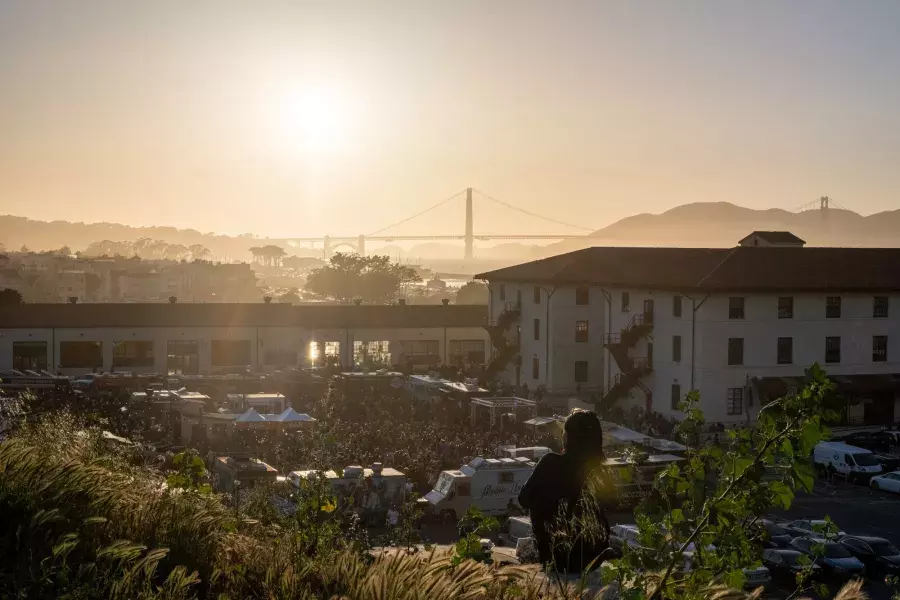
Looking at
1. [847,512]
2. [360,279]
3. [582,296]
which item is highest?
[360,279]

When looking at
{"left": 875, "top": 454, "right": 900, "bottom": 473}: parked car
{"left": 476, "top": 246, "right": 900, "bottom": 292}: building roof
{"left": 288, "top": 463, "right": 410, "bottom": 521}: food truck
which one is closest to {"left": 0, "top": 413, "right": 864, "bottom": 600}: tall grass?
{"left": 288, "top": 463, "right": 410, "bottom": 521}: food truck

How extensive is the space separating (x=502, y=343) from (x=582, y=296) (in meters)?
5.54

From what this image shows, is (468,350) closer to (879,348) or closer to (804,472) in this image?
(879,348)

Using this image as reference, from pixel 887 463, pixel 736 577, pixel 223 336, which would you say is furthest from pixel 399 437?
pixel 736 577

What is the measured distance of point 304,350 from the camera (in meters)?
50.2

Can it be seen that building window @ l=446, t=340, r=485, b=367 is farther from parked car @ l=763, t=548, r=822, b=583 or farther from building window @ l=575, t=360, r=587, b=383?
parked car @ l=763, t=548, r=822, b=583

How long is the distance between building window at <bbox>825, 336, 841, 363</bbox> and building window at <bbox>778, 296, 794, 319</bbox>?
1936 mm

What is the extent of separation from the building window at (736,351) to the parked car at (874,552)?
586 inches

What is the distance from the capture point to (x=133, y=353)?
47500 millimetres

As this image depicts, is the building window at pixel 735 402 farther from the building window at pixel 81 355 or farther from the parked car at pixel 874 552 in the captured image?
the building window at pixel 81 355

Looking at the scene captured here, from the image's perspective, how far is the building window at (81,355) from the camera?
4638 cm

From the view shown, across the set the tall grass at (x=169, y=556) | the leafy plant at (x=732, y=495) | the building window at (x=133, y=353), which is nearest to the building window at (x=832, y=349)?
the building window at (x=133, y=353)

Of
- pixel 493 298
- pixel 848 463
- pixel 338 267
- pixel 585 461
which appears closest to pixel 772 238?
pixel 493 298

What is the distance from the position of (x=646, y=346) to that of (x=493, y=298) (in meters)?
13.2
